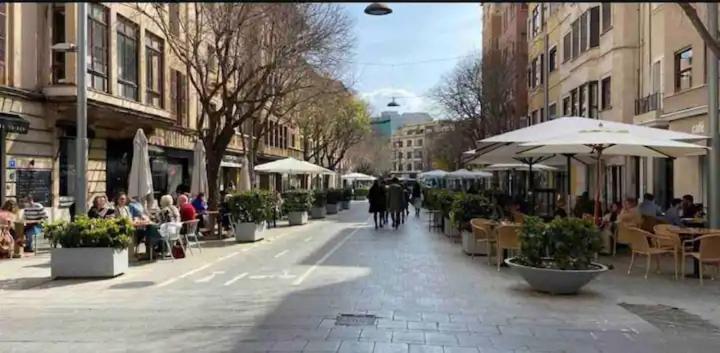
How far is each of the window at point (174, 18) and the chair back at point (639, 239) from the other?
48.6ft

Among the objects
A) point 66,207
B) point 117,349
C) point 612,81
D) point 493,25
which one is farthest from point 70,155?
point 493,25

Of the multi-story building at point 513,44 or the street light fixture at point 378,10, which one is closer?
the street light fixture at point 378,10

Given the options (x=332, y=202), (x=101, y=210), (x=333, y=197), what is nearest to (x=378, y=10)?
(x=101, y=210)

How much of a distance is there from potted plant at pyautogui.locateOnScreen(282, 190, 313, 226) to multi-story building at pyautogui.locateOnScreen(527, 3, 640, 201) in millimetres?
12251

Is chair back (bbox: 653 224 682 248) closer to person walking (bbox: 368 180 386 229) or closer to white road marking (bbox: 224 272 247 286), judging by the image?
white road marking (bbox: 224 272 247 286)

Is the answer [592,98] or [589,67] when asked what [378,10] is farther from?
[592,98]

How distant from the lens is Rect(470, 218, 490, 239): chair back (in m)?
13.4

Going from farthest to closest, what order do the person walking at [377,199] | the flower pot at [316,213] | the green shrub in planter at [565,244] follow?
the flower pot at [316,213] → the person walking at [377,199] → the green shrub in planter at [565,244]

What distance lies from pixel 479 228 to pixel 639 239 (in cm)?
298

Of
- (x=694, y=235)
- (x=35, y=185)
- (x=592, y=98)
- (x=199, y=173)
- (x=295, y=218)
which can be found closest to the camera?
(x=694, y=235)

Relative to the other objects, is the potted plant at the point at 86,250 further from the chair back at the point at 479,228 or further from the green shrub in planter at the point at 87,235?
the chair back at the point at 479,228

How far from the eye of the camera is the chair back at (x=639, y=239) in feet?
38.6

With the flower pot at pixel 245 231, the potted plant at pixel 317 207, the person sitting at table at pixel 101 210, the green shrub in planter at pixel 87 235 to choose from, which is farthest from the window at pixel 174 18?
the green shrub in planter at pixel 87 235

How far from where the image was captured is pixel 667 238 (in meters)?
11.7
